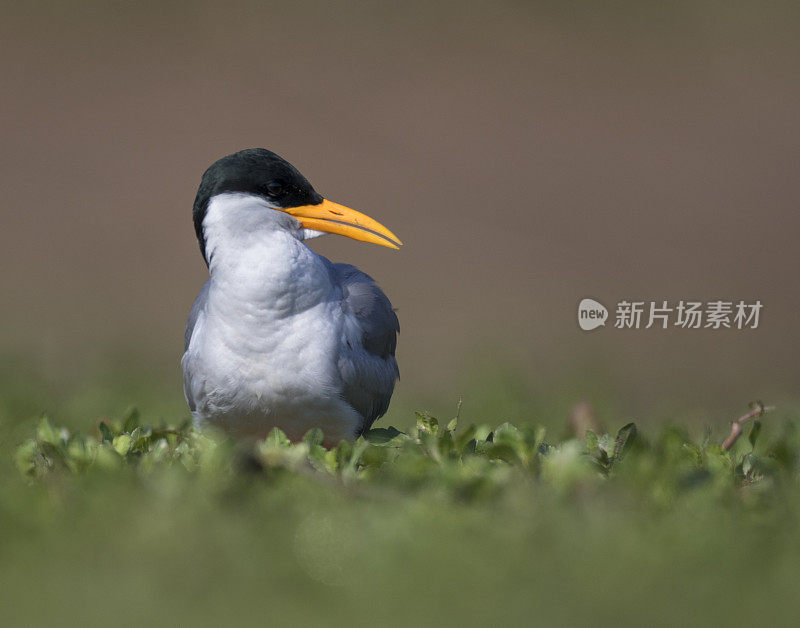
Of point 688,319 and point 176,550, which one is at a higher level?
point 688,319

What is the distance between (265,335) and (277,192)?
577 mm

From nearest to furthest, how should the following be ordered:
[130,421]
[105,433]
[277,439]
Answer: [277,439] → [105,433] → [130,421]

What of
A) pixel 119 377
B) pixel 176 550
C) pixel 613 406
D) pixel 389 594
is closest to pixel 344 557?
pixel 389 594

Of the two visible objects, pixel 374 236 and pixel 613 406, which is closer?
pixel 374 236

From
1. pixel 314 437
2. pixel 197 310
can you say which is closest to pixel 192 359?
pixel 197 310

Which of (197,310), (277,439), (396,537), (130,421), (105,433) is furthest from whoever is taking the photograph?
(197,310)

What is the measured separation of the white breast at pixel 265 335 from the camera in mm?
3658

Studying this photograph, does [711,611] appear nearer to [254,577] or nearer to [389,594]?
[389,594]

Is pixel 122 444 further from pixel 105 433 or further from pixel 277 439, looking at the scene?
pixel 277 439

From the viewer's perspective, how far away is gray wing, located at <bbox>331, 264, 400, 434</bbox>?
3826 millimetres

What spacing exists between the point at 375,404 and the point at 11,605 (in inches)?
74.9

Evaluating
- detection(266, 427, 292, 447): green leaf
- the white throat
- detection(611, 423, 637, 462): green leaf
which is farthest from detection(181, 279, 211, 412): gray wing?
detection(611, 423, 637, 462): green leaf

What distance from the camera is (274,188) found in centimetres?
388

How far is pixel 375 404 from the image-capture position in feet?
13.2
